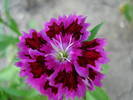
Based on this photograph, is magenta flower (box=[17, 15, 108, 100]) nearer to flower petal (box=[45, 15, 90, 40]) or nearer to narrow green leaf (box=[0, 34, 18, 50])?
flower petal (box=[45, 15, 90, 40])

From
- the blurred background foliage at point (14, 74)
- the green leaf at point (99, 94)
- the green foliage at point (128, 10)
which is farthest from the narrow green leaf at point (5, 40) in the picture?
the green foliage at point (128, 10)

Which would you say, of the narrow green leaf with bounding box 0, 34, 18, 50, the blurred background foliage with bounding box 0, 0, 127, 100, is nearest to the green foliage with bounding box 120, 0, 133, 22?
the blurred background foliage with bounding box 0, 0, 127, 100

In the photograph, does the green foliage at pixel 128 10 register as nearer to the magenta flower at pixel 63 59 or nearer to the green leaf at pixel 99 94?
the green leaf at pixel 99 94

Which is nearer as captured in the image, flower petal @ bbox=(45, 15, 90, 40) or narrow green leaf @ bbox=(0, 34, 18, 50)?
flower petal @ bbox=(45, 15, 90, 40)

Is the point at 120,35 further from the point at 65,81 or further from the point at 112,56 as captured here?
the point at 65,81

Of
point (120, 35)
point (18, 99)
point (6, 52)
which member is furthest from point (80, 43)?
point (120, 35)

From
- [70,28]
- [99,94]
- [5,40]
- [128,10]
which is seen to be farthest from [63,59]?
[128,10]

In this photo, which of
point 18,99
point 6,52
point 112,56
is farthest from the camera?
point 112,56

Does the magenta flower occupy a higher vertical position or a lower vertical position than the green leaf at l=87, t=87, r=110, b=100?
higher
